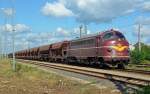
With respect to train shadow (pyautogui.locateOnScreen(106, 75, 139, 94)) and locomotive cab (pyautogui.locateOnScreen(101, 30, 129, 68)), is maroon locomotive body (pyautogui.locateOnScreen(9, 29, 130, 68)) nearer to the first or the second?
locomotive cab (pyautogui.locateOnScreen(101, 30, 129, 68))

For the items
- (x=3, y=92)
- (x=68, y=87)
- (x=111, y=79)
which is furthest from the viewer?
(x=111, y=79)

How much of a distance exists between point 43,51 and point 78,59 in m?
30.8

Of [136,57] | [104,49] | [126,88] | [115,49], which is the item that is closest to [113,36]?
[115,49]

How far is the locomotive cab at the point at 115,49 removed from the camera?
106 feet

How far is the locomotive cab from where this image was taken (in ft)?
106

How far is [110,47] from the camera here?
107 feet

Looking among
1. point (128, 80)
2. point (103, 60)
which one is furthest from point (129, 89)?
point (103, 60)

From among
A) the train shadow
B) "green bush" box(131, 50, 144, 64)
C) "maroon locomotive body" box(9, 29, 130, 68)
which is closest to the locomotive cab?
"maroon locomotive body" box(9, 29, 130, 68)

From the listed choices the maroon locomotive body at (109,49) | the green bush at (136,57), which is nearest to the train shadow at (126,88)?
the maroon locomotive body at (109,49)

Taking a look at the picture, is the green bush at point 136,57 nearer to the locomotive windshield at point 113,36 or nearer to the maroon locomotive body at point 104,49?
the maroon locomotive body at point 104,49

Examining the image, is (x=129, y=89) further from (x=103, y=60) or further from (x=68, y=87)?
(x=103, y=60)

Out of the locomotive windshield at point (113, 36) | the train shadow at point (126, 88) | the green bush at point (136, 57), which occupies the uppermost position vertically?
the locomotive windshield at point (113, 36)

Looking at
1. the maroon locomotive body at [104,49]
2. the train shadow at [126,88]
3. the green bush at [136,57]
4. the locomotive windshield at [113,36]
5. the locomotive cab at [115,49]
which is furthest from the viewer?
the green bush at [136,57]

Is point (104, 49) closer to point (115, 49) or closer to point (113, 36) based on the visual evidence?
point (115, 49)
